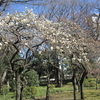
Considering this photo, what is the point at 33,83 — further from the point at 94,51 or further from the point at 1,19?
the point at 1,19

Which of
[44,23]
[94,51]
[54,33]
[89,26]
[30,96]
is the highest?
[89,26]

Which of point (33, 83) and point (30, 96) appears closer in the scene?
point (30, 96)

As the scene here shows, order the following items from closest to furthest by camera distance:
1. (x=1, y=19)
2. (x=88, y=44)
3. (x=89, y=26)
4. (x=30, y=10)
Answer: (x=1, y=19)
(x=30, y=10)
(x=88, y=44)
(x=89, y=26)

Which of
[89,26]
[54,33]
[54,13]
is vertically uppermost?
[54,13]

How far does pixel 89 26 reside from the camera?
27.4 feet

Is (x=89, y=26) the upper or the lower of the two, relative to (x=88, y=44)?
upper

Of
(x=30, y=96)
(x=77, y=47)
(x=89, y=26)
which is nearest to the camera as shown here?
(x=77, y=47)

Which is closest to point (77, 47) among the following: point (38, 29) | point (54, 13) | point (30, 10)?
point (38, 29)

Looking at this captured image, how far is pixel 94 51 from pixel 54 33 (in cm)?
243

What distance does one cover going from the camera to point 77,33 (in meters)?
6.74

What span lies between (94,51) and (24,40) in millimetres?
3363

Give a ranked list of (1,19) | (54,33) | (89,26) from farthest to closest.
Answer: (89,26), (54,33), (1,19)

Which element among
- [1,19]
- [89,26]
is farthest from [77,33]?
[1,19]

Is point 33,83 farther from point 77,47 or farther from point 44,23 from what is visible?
point 44,23
